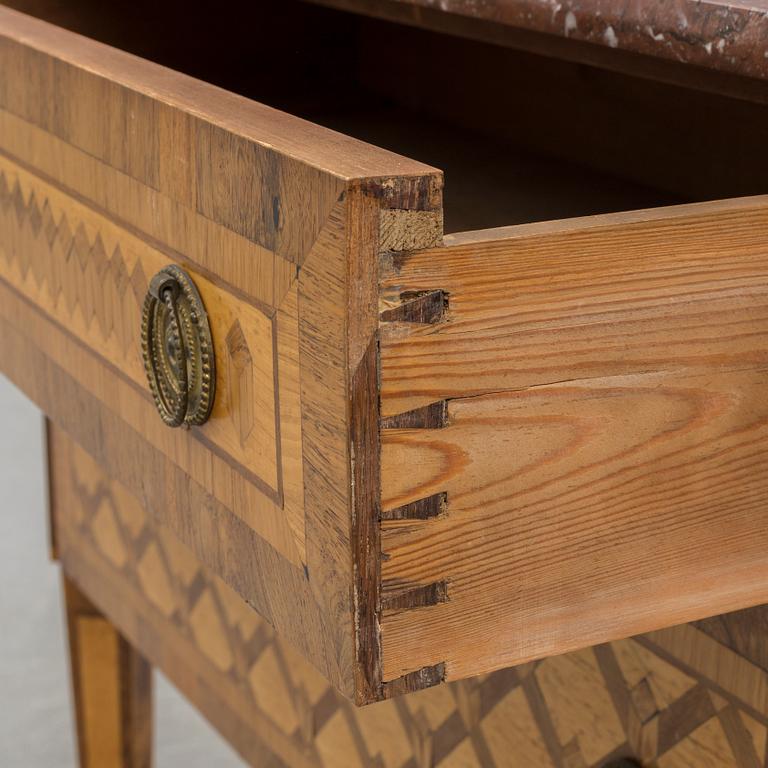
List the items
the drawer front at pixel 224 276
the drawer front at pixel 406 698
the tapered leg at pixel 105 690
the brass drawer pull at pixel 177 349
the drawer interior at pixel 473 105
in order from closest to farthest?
the drawer front at pixel 224 276
the brass drawer pull at pixel 177 349
the drawer front at pixel 406 698
the drawer interior at pixel 473 105
the tapered leg at pixel 105 690

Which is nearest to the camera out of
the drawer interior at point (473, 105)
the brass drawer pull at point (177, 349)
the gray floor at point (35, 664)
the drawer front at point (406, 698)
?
the brass drawer pull at point (177, 349)

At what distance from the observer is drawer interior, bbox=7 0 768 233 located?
2.63ft

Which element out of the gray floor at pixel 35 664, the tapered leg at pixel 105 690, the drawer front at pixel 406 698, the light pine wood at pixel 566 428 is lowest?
the gray floor at pixel 35 664

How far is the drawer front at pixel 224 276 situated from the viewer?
0.44m

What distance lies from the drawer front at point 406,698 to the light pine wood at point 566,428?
0.18 metres

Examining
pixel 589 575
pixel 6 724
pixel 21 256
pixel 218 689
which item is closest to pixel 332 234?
pixel 589 575

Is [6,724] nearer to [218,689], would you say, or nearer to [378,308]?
[218,689]

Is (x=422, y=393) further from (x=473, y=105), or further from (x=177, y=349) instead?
(x=473, y=105)

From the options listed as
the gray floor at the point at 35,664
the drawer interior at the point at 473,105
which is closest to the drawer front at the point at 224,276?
the drawer interior at the point at 473,105

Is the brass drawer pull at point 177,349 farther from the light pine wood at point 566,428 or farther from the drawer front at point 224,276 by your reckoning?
Answer: the light pine wood at point 566,428

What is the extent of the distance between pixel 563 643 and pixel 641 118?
0.47 meters

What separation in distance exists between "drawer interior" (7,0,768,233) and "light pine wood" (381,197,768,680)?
258 millimetres

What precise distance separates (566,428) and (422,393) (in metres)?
0.06

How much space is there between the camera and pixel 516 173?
0.89 metres
